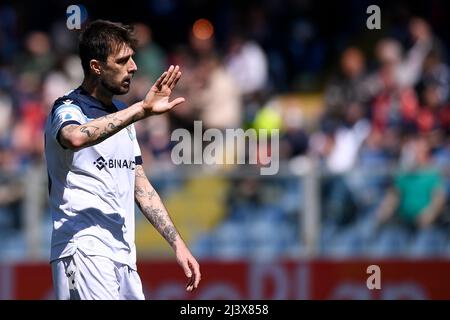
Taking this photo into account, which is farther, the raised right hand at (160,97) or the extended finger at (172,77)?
the extended finger at (172,77)

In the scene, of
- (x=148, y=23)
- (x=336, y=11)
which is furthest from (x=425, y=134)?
(x=148, y=23)

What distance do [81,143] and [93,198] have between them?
0.55 meters

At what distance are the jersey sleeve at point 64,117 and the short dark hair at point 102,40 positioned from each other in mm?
350

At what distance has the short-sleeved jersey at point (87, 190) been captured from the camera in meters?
7.75

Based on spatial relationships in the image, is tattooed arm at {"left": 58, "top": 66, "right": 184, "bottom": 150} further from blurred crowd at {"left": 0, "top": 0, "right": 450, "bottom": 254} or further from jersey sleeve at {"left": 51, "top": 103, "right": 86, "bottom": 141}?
blurred crowd at {"left": 0, "top": 0, "right": 450, "bottom": 254}

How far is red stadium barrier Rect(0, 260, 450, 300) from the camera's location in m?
13.9

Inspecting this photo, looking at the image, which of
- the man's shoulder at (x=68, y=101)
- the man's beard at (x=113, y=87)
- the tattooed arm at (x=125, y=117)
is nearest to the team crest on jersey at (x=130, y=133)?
the man's beard at (x=113, y=87)

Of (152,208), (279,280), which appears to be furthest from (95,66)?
(279,280)

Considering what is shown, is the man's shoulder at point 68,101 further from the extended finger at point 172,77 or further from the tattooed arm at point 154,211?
the extended finger at point 172,77

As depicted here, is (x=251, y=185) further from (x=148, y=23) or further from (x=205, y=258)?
(x=148, y=23)

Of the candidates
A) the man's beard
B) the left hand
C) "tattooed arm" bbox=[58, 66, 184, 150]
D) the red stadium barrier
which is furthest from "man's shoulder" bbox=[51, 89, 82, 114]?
the red stadium barrier

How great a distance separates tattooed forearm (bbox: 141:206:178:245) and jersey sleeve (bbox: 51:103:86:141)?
3.00 feet

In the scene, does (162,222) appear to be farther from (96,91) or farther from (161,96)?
(161,96)

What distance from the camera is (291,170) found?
45.8ft
